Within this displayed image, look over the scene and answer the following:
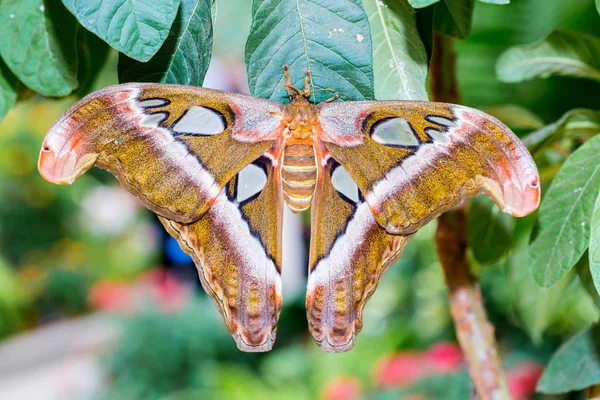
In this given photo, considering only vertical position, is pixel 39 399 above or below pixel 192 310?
below

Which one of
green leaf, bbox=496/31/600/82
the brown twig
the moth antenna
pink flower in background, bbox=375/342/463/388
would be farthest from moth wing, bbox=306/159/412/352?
pink flower in background, bbox=375/342/463/388

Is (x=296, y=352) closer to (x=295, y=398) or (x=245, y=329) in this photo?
(x=295, y=398)

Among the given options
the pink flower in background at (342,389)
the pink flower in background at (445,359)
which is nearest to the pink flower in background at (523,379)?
the pink flower in background at (445,359)

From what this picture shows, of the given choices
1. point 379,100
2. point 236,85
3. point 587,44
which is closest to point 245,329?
point 379,100

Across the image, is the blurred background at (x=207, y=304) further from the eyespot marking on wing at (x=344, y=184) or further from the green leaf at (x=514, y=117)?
the eyespot marking on wing at (x=344, y=184)

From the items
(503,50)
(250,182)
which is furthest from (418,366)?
(250,182)

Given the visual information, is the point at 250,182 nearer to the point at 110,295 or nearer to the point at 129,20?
the point at 129,20

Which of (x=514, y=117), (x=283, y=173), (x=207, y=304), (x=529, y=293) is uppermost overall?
(x=283, y=173)
